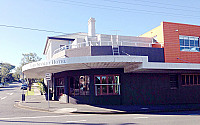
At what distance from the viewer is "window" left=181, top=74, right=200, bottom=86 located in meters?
19.6

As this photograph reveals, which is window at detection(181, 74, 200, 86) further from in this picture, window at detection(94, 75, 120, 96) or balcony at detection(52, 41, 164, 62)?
window at detection(94, 75, 120, 96)

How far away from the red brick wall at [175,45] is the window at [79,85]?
27.5 feet

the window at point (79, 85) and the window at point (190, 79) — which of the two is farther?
the window at point (190, 79)

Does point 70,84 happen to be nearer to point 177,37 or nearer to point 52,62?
point 52,62

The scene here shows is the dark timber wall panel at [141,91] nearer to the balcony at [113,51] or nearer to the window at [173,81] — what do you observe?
the window at [173,81]

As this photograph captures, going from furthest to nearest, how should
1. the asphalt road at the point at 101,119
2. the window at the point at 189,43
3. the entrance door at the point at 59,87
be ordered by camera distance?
1. the entrance door at the point at 59,87
2. the window at the point at 189,43
3. the asphalt road at the point at 101,119

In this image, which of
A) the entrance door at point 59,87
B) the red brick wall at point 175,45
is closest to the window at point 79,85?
the entrance door at point 59,87

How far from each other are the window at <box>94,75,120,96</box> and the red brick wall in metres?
5.84

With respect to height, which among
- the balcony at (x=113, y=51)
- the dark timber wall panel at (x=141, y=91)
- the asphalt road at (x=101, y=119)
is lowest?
the asphalt road at (x=101, y=119)

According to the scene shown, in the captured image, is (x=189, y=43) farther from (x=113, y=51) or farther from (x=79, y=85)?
(x=79, y=85)

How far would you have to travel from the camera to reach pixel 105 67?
1725 cm

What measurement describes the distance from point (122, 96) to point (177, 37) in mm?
8714

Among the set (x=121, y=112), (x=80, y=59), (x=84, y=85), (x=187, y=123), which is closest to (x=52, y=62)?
(x=80, y=59)

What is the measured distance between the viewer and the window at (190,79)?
19594 millimetres
